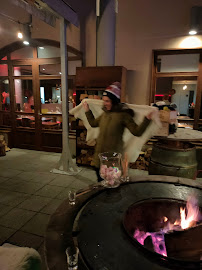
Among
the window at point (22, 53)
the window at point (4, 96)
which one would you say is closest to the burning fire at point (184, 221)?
the window at point (22, 53)

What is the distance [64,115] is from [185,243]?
12.4 ft

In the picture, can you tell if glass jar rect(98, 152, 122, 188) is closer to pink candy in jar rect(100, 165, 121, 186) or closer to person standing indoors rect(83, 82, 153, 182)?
pink candy in jar rect(100, 165, 121, 186)

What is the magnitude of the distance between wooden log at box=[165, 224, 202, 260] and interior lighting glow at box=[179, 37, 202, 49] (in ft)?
15.0

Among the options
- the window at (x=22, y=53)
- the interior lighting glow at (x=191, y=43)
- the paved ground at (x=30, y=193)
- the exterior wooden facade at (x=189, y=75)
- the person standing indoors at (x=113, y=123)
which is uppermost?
the window at (x=22, y=53)

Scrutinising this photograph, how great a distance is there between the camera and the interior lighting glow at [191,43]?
4.68 m

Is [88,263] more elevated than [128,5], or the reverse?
[128,5]

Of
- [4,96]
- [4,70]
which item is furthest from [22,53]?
[4,96]

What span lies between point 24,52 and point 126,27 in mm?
3452

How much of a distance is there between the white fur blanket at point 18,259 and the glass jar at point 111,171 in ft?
2.79

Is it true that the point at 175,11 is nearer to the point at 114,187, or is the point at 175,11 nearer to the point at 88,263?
the point at 114,187

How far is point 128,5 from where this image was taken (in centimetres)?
507

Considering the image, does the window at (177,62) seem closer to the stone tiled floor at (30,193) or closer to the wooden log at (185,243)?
the stone tiled floor at (30,193)

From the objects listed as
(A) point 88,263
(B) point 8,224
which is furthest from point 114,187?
(B) point 8,224

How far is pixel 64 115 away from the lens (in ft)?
15.1
